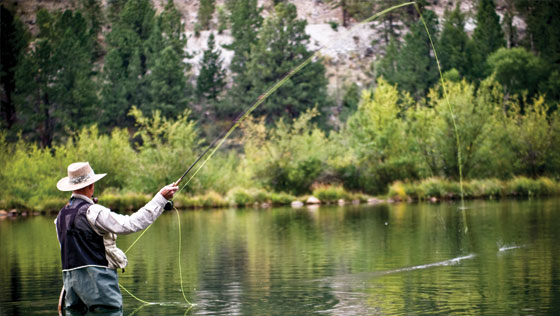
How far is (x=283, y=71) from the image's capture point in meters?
74.2

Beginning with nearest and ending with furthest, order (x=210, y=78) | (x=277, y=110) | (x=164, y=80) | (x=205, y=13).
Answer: (x=164, y=80), (x=277, y=110), (x=210, y=78), (x=205, y=13)

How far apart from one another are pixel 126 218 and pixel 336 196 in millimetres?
34013

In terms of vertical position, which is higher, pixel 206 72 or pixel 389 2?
pixel 389 2

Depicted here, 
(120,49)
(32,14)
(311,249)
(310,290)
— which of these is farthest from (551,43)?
(32,14)

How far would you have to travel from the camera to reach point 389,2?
3777 inches

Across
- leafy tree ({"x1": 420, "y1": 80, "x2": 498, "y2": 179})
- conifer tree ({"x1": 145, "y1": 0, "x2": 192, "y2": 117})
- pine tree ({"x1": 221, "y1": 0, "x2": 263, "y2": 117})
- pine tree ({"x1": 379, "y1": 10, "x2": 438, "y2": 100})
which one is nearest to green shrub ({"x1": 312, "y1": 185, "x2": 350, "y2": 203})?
leafy tree ({"x1": 420, "y1": 80, "x2": 498, "y2": 179})

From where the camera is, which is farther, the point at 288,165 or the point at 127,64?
the point at 127,64

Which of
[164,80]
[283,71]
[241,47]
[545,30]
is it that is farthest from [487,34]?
[164,80]

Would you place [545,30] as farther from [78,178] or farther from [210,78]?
[78,178]

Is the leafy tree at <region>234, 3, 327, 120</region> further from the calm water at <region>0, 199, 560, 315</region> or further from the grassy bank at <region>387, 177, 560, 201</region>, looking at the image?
the calm water at <region>0, 199, 560, 315</region>

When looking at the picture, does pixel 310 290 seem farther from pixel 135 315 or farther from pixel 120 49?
pixel 120 49

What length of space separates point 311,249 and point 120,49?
195 ft

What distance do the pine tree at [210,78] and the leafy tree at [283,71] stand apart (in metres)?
3.66

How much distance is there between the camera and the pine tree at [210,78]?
257ft
